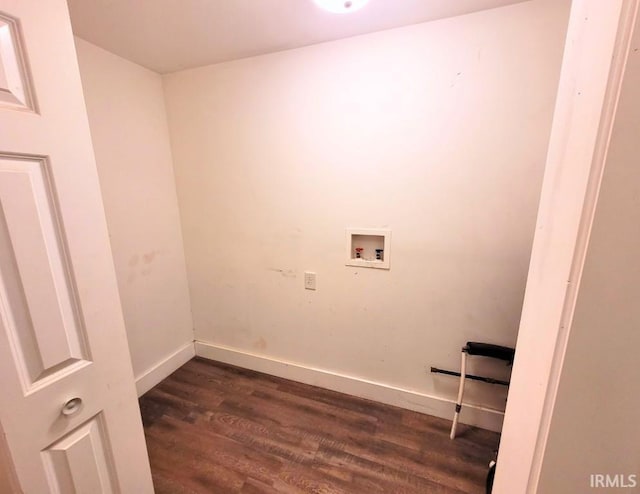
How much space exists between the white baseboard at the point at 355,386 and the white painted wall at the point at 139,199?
439 millimetres

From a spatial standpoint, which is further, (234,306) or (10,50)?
(234,306)

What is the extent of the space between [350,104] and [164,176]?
1488mm

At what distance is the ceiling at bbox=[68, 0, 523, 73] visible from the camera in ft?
4.01

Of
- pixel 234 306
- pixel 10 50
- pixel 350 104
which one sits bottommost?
pixel 234 306

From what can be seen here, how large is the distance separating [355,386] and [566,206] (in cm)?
179

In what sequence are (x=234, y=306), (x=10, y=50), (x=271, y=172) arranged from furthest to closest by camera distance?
(x=234, y=306) < (x=271, y=172) < (x=10, y=50)

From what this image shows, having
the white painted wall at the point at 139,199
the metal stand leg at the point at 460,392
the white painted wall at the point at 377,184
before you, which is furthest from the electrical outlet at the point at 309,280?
the white painted wall at the point at 139,199

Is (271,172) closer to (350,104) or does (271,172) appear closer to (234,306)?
(350,104)

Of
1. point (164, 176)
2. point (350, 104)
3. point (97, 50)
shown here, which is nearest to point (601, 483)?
point (350, 104)

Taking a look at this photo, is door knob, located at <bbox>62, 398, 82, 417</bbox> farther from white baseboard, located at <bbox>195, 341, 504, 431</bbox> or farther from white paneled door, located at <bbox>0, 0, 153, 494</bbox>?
white baseboard, located at <bbox>195, 341, 504, 431</bbox>

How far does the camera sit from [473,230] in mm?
1468

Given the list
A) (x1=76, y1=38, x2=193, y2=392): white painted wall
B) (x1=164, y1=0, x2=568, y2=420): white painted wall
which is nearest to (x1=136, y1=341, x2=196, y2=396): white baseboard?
(x1=76, y1=38, x2=193, y2=392): white painted wall

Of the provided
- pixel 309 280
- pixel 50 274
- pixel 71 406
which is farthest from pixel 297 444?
pixel 50 274

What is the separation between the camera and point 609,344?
1.38ft
